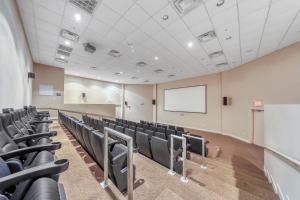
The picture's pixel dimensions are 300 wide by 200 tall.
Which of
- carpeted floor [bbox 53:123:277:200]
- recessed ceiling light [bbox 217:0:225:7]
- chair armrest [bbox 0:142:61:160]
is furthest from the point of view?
recessed ceiling light [bbox 217:0:225:7]

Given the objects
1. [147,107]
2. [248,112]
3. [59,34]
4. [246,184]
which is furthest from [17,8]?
[147,107]

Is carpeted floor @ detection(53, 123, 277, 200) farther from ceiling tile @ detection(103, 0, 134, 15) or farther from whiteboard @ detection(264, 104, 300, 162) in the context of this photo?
ceiling tile @ detection(103, 0, 134, 15)

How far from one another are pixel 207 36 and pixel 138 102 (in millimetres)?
10302

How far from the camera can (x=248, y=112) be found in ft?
22.2

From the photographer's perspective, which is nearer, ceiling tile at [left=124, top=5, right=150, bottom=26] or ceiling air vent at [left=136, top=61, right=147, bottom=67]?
ceiling tile at [left=124, top=5, right=150, bottom=26]

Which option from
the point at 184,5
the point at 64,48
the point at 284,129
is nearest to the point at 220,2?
the point at 184,5

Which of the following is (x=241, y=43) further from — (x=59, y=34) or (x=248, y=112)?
(x=59, y=34)

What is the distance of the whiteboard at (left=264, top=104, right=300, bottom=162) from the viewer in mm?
2107

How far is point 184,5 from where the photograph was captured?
10.4 ft

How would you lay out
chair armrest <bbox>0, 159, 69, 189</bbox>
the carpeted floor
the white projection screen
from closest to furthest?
chair armrest <bbox>0, 159, 69, 189</bbox> → the carpeted floor → the white projection screen

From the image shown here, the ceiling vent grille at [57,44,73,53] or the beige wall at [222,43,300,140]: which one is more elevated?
the ceiling vent grille at [57,44,73,53]

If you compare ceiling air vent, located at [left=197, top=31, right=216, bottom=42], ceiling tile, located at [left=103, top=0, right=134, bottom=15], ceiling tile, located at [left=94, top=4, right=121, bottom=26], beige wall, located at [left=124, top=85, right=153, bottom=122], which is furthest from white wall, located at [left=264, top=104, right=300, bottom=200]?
beige wall, located at [left=124, top=85, right=153, bottom=122]

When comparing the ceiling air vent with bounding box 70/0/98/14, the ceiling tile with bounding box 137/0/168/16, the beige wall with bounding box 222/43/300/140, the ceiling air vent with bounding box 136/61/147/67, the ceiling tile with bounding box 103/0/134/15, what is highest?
→ the ceiling air vent with bounding box 70/0/98/14

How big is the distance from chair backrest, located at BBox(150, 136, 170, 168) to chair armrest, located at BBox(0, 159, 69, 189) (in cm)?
217
